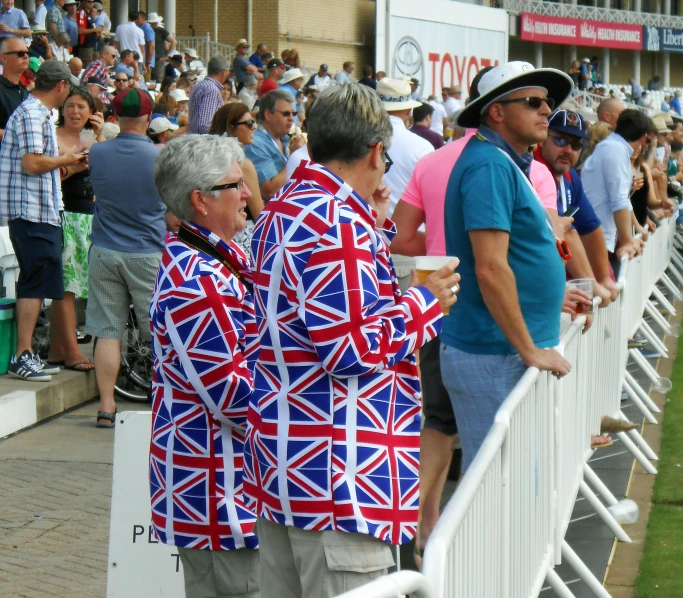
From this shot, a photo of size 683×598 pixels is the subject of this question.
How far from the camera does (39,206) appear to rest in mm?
7691

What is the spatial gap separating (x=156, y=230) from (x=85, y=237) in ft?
4.32

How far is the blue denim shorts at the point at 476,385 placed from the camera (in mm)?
4297

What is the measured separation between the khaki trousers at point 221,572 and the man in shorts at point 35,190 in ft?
15.8

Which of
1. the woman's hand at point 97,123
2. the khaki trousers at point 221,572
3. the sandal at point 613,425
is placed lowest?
the sandal at point 613,425

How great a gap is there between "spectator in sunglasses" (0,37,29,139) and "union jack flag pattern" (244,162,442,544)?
22.4 ft

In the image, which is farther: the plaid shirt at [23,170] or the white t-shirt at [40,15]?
the white t-shirt at [40,15]

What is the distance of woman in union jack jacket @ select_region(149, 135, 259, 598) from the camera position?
310 cm

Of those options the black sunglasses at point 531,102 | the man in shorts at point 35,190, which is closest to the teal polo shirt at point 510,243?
the black sunglasses at point 531,102

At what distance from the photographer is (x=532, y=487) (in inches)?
156

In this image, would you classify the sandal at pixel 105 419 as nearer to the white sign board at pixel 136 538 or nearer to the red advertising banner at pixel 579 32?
the white sign board at pixel 136 538

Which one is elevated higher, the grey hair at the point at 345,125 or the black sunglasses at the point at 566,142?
the black sunglasses at the point at 566,142

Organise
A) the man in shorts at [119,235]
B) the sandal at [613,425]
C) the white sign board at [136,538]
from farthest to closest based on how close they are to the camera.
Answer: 1. the man in shorts at [119,235]
2. the sandal at [613,425]
3. the white sign board at [136,538]

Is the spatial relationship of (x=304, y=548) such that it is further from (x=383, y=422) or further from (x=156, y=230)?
(x=156, y=230)

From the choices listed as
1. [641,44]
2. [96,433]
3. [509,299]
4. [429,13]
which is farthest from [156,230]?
[641,44]
